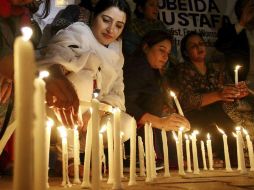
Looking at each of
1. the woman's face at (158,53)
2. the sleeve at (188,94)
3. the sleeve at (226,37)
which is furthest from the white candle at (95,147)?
the sleeve at (226,37)

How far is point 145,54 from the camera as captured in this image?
401 centimetres

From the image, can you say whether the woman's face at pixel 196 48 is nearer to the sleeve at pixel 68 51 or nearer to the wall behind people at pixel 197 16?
the wall behind people at pixel 197 16

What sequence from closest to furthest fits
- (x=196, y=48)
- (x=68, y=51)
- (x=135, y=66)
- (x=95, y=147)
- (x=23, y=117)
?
(x=23, y=117) < (x=95, y=147) < (x=68, y=51) < (x=135, y=66) < (x=196, y=48)

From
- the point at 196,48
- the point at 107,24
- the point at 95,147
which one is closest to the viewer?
the point at 95,147

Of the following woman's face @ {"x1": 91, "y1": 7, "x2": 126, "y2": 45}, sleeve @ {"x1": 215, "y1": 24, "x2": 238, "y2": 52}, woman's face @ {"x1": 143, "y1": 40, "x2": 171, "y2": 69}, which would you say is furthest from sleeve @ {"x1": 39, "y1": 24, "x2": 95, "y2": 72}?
sleeve @ {"x1": 215, "y1": 24, "x2": 238, "y2": 52}

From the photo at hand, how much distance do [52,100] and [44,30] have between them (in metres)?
1.89

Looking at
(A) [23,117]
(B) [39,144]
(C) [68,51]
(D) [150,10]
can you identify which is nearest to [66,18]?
(C) [68,51]

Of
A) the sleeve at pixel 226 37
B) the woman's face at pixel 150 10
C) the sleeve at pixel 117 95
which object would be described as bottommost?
the sleeve at pixel 117 95

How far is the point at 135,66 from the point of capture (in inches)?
153

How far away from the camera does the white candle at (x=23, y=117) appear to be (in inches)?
20.0

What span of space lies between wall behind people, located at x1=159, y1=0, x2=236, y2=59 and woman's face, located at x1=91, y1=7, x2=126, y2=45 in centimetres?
128

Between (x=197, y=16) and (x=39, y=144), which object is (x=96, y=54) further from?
(x=39, y=144)

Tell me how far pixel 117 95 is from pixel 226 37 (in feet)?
7.23

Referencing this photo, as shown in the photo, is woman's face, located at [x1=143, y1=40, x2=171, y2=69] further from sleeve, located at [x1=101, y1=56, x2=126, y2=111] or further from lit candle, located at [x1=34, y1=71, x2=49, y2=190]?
lit candle, located at [x1=34, y1=71, x2=49, y2=190]
